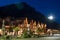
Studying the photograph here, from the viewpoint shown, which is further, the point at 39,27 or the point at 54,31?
the point at 39,27

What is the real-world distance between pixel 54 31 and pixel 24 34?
13.5 meters

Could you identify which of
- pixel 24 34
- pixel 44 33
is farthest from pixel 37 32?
pixel 24 34

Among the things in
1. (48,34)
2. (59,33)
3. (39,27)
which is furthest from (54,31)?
(39,27)

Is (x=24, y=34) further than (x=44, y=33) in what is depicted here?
No

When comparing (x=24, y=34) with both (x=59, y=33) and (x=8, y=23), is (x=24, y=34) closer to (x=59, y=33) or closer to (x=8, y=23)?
(x=8, y=23)

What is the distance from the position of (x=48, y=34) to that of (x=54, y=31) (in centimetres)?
977

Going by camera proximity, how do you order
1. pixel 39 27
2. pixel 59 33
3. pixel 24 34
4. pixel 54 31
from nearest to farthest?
pixel 24 34 < pixel 54 31 < pixel 59 33 < pixel 39 27

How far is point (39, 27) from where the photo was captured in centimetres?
8394

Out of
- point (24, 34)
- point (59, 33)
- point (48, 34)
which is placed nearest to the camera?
point (24, 34)

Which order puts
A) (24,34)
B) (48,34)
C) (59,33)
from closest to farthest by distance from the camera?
(24,34) → (59,33) → (48,34)

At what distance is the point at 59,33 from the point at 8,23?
15.2 meters

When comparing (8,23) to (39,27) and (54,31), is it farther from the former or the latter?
(39,27)

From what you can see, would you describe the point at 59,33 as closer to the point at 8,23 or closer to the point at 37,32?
the point at 37,32

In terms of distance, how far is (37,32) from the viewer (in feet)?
235
